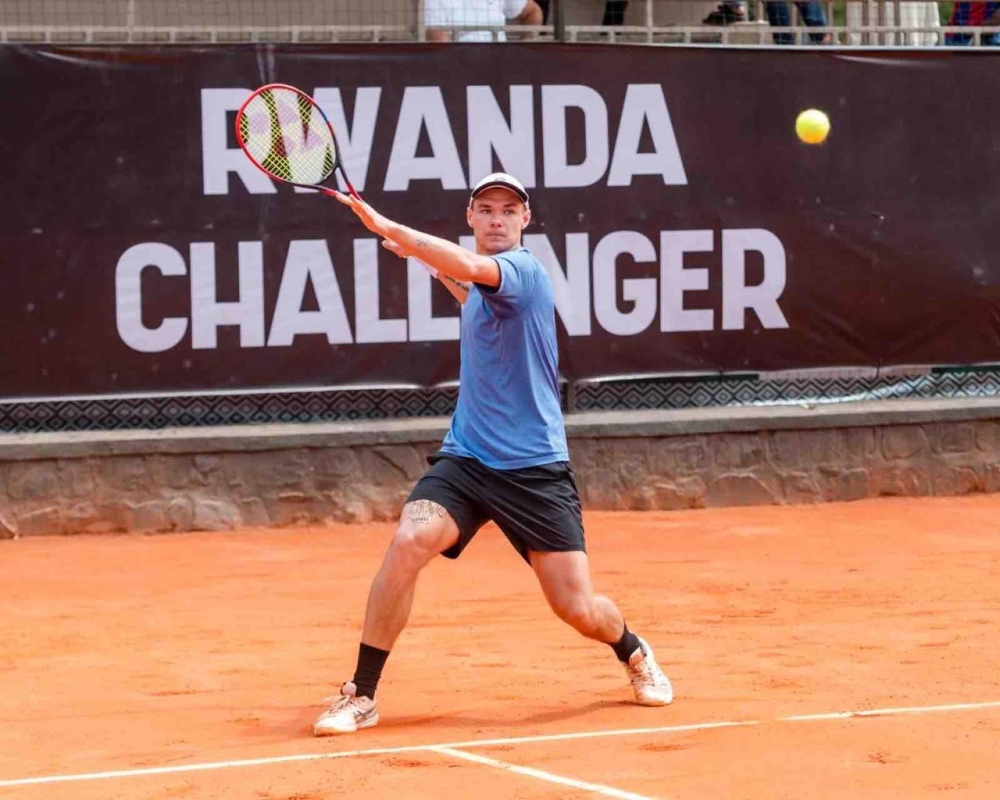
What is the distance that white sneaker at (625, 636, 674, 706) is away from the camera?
230 inches

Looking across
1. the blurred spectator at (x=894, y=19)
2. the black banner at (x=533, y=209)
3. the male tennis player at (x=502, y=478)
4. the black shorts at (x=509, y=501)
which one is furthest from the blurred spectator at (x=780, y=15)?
the black shorts at (x=509, y=501)

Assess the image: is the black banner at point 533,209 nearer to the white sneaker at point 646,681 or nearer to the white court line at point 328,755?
the white sneaker at point 646,681

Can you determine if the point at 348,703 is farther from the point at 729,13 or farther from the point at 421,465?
the point at 729,13

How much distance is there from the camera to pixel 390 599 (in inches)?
219

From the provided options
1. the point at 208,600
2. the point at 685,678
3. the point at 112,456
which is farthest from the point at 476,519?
the point at 112,456

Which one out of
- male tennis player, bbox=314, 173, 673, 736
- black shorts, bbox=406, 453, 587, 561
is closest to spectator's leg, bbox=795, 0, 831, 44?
male tennis player, bbox=314, 173, 673, 736

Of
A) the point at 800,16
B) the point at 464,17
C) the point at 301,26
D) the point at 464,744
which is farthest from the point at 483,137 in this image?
the point at 464,744

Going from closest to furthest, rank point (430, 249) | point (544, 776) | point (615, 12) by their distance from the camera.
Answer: point (544, 776), point (430, 249), point (615, 12)

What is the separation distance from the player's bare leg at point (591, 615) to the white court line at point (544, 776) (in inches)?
27.8

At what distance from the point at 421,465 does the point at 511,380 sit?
448 cm

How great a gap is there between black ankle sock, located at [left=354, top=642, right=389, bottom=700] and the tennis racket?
5.60 feet

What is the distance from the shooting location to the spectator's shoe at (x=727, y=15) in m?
11.2

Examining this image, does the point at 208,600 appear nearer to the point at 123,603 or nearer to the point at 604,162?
the point at 123,603

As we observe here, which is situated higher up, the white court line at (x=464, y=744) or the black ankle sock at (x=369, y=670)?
the black ankle sock at (x=369, y=670)
